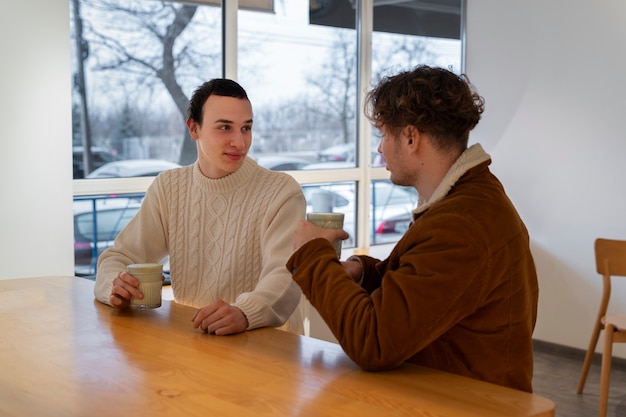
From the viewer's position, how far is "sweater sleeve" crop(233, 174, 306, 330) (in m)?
2.03

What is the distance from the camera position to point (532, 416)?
4.39 feet

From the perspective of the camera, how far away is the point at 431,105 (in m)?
1.67

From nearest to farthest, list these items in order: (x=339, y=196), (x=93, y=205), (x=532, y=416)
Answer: (x=532, y=416) → (x=93, y=205) → (x=339, y=196)

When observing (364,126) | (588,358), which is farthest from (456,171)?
(364,126)

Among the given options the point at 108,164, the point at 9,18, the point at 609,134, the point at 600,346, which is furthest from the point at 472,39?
the point at 9,18

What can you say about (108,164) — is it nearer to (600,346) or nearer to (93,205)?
(93,205)

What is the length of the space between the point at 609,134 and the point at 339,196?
1746 millimetres

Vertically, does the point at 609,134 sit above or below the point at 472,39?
below

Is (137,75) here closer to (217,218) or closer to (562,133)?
(217,218)

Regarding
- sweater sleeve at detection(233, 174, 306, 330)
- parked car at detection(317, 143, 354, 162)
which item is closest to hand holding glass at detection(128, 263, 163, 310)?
sweater sleeve at detection(233, 174, 306, 330)

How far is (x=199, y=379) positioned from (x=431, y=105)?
0.71 meters

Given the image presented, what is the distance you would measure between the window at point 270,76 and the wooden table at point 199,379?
199 cm

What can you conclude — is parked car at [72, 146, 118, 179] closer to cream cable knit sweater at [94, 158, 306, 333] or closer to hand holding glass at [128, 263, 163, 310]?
cream cable knit sweater at [94, 158, 306, 333]

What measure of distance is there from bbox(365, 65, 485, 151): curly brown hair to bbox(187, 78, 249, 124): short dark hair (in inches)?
29.5
